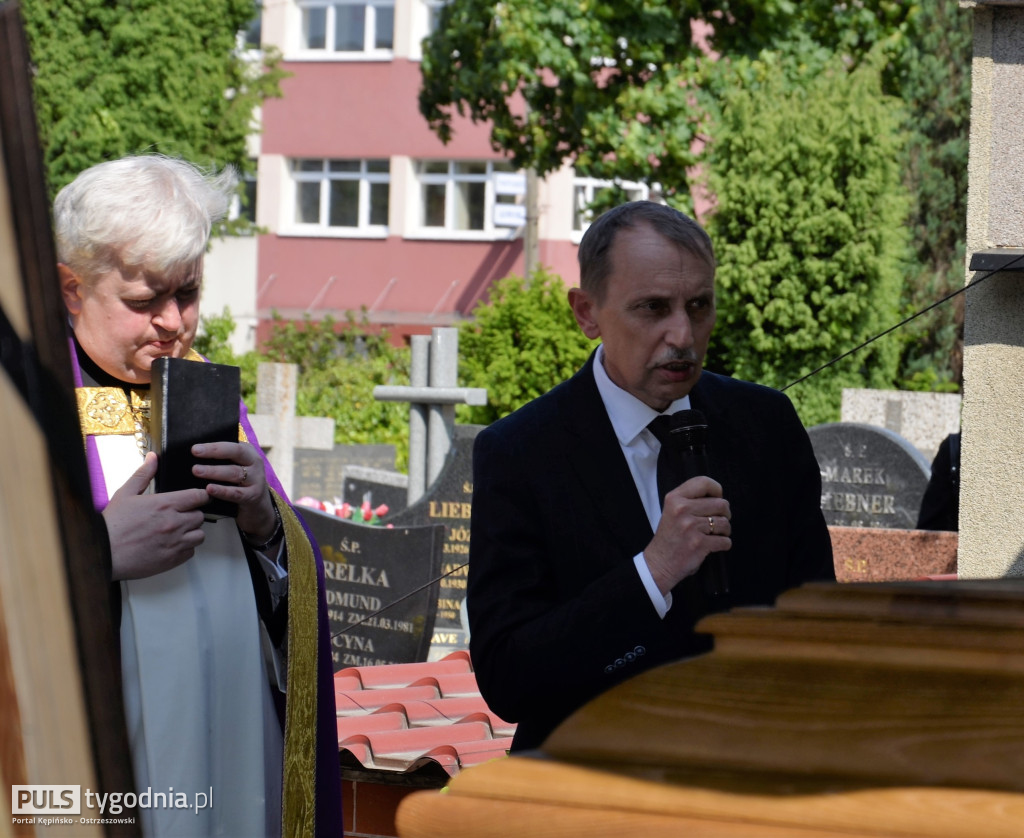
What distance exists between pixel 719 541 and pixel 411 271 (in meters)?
27.3

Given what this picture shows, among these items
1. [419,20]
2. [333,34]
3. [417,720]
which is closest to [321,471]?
[417,720]

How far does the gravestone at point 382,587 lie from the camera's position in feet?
23.7

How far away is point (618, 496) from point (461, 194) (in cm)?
2712

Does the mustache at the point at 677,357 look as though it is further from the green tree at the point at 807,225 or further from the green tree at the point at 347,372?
the green tree at the point at 347,372

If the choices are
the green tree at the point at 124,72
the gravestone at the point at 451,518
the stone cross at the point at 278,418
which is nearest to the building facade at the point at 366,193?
the green tree at the point at 124,72

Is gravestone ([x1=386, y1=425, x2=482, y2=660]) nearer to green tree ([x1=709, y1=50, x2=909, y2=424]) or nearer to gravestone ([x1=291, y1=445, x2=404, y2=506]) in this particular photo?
gravestone ([x1=291, y1=445, x2=404, y2=506])

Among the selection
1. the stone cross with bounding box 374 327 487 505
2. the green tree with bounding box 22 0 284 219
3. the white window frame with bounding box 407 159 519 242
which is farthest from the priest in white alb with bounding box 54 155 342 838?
the white window frame with bounding box 407 159 519 242

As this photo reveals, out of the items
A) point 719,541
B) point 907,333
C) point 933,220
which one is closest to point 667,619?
point 719,541

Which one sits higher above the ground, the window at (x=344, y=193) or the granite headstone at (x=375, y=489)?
the window at (x=344, y=193)

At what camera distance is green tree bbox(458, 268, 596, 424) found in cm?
1727

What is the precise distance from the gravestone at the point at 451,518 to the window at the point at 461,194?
19557 millimetres

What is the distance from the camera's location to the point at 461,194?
95.3ft

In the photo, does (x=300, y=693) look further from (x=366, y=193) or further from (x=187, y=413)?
(x=366, y=193)

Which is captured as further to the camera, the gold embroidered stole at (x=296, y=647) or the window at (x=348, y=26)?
the window at (x=348, y=26)
